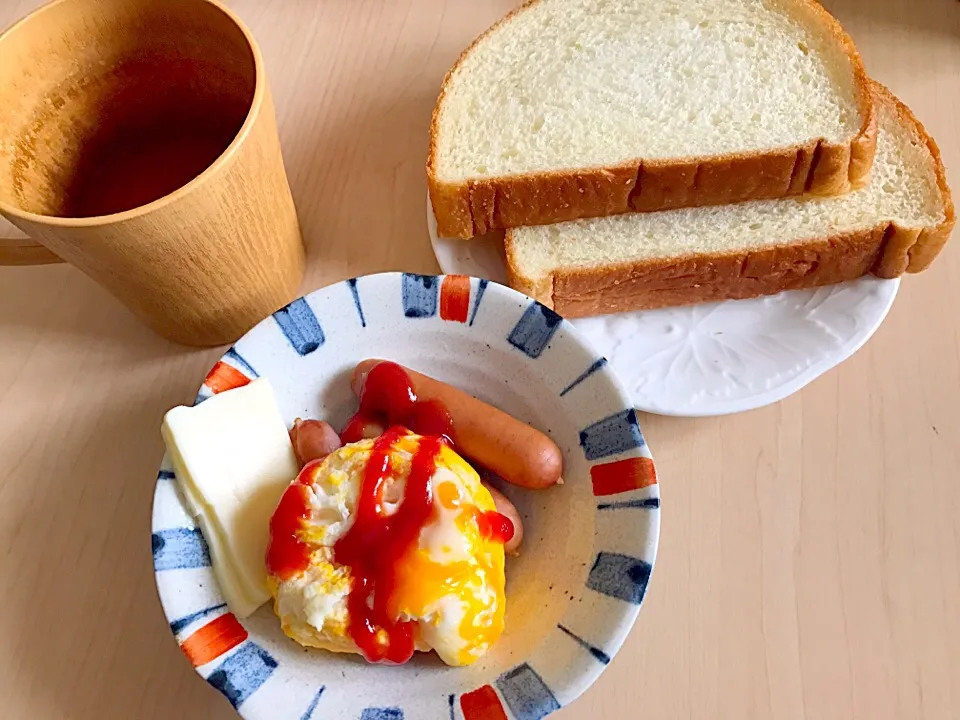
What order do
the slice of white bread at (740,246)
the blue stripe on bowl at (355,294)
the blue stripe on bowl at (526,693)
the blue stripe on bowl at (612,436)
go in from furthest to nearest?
the slice of white bread at (740,246)
the blue stripe on bowl at (355,294)
the blue stripe on bowl at (612,436)
the blue stripe on bowl at (526,693)

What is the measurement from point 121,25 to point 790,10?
1030 mm

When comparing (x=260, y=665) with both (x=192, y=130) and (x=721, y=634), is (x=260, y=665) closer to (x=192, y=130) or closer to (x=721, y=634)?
(x=721, y=634)

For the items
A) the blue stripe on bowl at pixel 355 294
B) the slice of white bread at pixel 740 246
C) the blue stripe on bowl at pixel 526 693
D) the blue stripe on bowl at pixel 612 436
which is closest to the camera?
the blue stripe on bowl at pixel 526 693

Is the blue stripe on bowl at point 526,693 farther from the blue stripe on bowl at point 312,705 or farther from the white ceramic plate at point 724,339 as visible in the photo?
the white ceramic plate at point 724,339

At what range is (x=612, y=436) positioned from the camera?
899 millimetres

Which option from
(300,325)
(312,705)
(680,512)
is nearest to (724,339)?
(680,512)

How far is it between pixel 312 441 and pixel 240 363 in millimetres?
128

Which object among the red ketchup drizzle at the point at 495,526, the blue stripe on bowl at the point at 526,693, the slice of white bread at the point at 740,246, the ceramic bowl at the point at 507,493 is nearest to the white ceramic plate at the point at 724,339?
the slice of white bread at the point at 740,246

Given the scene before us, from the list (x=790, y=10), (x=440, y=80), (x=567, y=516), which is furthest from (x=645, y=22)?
(x=567, y=516)

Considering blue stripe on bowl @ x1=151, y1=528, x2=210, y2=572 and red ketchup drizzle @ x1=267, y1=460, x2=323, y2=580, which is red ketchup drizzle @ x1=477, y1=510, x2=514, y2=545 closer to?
red ketchup drizzle @ x1=267, y1=460, x2=323, y2=580

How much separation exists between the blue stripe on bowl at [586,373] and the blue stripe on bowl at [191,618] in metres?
0.46

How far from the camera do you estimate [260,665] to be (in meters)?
0.82

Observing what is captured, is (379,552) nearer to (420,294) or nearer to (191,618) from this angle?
(191,618)

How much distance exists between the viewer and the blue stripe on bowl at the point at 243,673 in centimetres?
79
